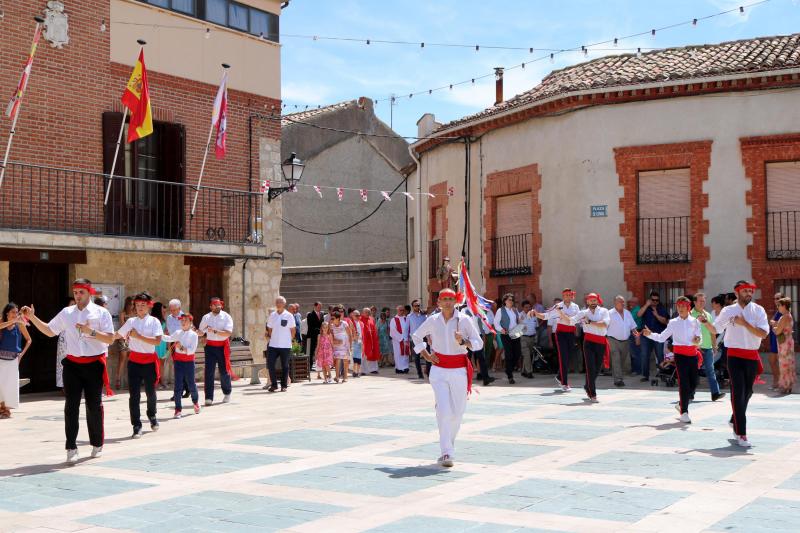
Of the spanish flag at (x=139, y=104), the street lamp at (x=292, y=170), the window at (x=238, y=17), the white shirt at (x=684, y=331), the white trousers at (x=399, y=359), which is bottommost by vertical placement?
the white trousers at (x=399, y=359)

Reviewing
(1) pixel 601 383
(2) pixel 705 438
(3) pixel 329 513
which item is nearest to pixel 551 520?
(3) pixel 329 513

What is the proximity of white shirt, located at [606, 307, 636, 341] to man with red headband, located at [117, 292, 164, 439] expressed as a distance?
10.8m

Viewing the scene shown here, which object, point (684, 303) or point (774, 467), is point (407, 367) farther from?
point (774, 467)

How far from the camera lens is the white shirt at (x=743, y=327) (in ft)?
34.7

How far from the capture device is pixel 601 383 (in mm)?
19531

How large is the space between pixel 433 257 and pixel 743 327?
63.6 feet

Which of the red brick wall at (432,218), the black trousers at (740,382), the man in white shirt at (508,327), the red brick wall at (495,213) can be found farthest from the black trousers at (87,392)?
the red brick wall at (432,218)

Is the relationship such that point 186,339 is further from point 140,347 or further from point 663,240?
point 663,240

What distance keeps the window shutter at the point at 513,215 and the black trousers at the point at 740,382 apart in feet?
48.9

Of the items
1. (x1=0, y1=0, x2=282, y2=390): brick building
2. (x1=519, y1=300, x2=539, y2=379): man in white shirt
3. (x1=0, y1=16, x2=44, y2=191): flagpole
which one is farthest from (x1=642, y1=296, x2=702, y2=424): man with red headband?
(x1=0, y1=16, x2=44, y2=191): flagpole

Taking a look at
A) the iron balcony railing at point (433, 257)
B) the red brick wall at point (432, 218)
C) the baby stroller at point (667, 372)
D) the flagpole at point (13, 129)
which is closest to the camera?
the flagpole at point (13, 129)

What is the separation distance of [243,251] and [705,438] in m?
11.2

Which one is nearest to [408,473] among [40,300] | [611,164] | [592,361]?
[592,361]

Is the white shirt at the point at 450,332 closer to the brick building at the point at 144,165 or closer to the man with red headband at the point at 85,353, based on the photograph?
the man with red headband at the point at 85,353
